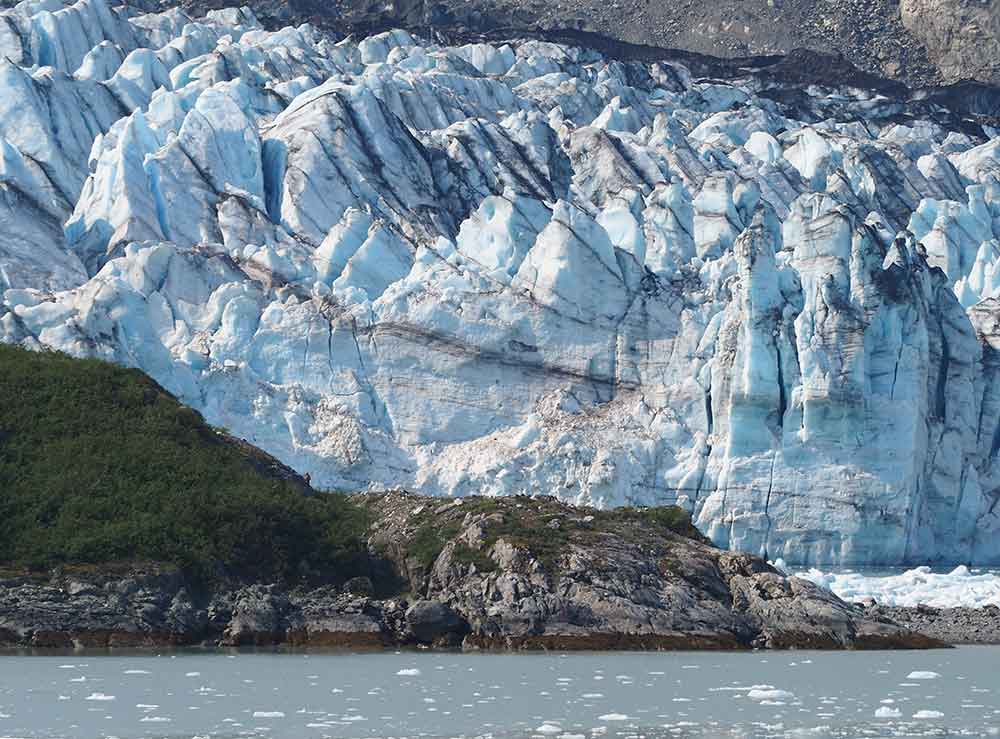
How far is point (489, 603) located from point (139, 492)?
22.3 feet

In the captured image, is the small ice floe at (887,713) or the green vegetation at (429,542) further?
the green vegetation at (429,542)

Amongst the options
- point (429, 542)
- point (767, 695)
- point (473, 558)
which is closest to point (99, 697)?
point (767, 695)

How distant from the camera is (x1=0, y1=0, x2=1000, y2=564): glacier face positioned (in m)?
50.9

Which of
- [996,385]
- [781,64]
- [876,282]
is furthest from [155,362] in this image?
[781,64]

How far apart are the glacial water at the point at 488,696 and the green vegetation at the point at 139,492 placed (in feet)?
11.7

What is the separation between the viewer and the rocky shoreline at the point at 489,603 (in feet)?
114

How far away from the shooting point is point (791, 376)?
168 feet

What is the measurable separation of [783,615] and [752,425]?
1431 cm

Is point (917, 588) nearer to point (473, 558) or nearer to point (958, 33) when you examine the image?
point (473, 558)

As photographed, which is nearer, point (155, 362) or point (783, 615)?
point (783, 615)

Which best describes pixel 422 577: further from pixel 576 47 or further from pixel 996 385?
pixel 576 47

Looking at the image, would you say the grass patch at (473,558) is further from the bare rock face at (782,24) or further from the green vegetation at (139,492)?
the bare rock face at (782,24)

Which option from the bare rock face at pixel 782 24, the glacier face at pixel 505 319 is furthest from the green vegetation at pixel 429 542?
the bare rock face at pixel 782 24

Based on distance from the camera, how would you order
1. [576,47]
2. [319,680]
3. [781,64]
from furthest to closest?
[781,64], [576,47], [319,680]
